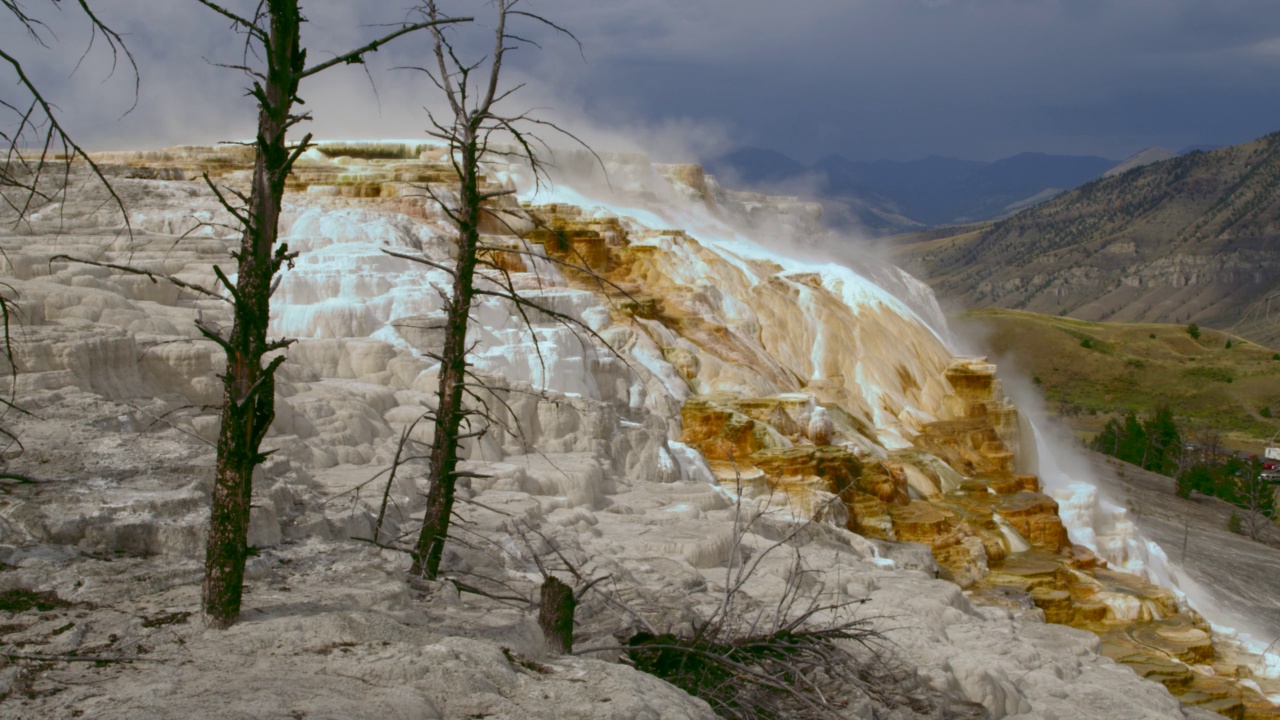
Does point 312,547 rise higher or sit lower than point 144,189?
lower

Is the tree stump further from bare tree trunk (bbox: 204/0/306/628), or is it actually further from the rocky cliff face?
bare tree trunk (bbox: 204/0/306/628)

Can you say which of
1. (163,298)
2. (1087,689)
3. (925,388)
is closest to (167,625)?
(1087,689)

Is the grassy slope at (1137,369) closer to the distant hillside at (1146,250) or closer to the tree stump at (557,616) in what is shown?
the distant hillside at (1146,250)

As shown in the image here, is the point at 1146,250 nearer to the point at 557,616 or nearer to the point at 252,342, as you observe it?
the point at 557,616

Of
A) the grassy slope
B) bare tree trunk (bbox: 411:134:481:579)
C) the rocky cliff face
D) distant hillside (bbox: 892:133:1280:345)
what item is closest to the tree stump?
the rocky cliff face

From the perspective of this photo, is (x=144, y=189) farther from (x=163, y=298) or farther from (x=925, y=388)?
(x=925, y=388)

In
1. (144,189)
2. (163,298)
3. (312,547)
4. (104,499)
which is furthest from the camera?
(144,189)

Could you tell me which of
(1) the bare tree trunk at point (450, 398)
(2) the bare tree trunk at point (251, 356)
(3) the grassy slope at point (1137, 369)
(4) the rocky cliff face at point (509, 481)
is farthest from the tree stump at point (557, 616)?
(3) the grassy slope at point (1137, 369)
